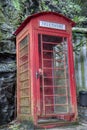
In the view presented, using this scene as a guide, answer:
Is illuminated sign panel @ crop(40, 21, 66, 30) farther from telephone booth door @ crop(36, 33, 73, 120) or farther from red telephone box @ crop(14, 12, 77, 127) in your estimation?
telephone booth door @ crop(36, 33, 73, 120)

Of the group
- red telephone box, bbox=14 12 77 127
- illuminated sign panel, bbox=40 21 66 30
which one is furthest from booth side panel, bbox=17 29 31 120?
illuminated sign panel, bbox=40 21 66 30

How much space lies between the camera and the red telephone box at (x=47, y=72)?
4.29 meters

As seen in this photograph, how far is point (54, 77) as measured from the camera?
15.0 ft

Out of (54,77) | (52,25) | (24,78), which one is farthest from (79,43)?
(24,78)

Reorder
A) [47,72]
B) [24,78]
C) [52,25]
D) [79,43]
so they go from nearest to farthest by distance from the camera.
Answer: [47,72] → [52,25] → [24,78] → [79,43]

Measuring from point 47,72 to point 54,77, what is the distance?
18cm

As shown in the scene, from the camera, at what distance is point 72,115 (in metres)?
4.54

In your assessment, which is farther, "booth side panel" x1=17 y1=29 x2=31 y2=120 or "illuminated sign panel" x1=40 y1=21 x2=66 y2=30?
"illuminated sign panel" x1=40 y1=21 x2=66 y2=30

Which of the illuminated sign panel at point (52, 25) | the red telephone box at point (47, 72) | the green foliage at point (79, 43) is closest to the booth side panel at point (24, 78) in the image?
the red telephone box at point (47, 72)

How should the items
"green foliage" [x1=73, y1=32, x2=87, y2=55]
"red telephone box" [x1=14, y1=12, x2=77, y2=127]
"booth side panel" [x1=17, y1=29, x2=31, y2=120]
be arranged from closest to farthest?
"red telephone box" [x1=14, y1=12, x2=77, y2=127]
"booth side panel" [x1=17, y1=29, x2=31, y2=120]
"green foliage" [x1=73, y1=32, x2=87, y2=55]

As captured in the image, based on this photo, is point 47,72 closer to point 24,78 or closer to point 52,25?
point 24,78

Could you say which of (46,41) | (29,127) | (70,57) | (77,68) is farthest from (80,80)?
(29,127)

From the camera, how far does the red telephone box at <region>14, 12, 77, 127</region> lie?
4.29 metres

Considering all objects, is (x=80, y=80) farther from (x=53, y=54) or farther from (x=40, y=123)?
(x=40, y=123)
